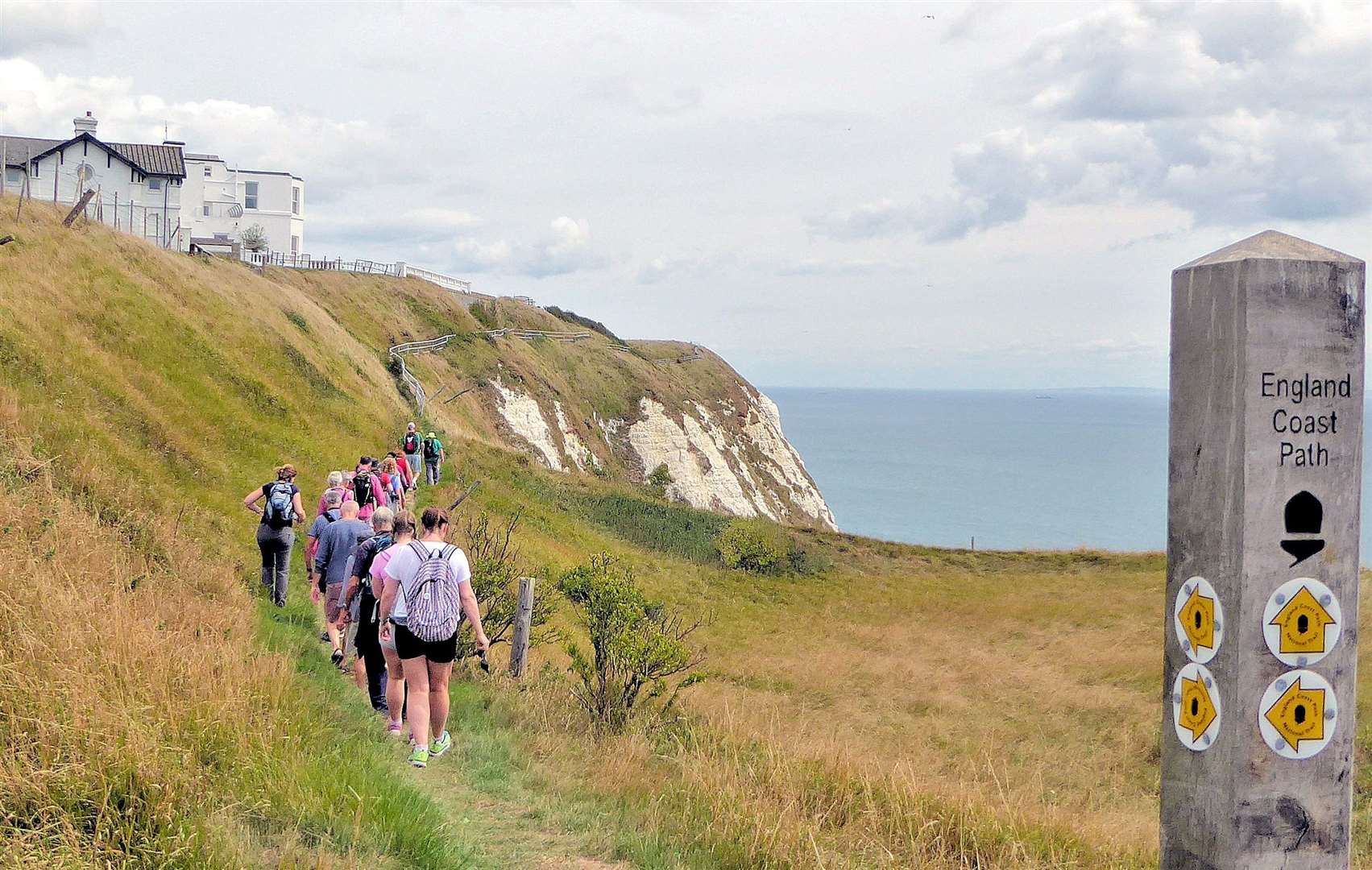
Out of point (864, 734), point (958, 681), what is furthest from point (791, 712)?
point (958, 681)

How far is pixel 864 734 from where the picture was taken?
52.9 ft

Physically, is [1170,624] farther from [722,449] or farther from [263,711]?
[722,449]

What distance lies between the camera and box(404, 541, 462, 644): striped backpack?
7484 millimetres

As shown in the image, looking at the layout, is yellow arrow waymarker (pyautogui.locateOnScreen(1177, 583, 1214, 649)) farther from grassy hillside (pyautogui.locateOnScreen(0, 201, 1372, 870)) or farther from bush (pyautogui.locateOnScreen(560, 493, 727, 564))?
bush (pyautogui.locateOnScreen(560, 493, 727, 564))

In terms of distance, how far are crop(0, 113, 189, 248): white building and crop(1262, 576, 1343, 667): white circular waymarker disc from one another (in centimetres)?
5337

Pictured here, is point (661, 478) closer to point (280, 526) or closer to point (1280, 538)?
point (280, 526)

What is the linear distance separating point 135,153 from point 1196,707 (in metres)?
61.8

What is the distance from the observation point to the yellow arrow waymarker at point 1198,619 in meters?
4.32

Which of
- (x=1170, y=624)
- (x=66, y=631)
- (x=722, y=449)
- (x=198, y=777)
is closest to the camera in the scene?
(x=1170, y=624)

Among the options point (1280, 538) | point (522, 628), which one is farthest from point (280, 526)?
point (1280, 538)

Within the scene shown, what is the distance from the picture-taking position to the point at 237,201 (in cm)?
8375

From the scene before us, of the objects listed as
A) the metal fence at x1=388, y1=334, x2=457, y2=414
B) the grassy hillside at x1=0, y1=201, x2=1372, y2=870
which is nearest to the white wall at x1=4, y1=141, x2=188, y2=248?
the metal fence at x1=388, y1=334, x2=457, y2=414

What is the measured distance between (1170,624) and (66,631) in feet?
20.0

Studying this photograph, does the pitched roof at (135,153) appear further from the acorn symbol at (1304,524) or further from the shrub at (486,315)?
the acorn symbol at (1304,524)
